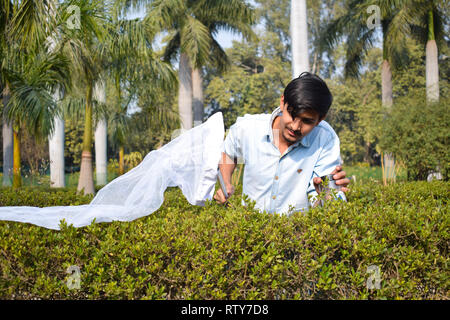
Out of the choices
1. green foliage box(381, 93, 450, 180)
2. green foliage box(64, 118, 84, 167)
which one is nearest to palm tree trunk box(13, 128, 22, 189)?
green foliage box(381, 93, 450, 180)

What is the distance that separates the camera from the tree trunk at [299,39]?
7273mm

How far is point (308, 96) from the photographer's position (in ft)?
7.09

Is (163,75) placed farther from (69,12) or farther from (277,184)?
(277,184)

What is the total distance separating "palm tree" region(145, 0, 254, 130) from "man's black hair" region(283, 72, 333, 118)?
33.6 feet

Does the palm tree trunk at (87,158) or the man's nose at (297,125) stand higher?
the palm tree trunk at (87,158)

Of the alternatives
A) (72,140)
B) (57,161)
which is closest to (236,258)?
(57,161)

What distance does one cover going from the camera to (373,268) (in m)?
2.11

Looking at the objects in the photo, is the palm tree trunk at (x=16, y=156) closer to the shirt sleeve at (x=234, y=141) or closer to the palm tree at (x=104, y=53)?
the palm tree at (x=104, y=53)

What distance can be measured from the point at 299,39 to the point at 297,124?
558 centimetres

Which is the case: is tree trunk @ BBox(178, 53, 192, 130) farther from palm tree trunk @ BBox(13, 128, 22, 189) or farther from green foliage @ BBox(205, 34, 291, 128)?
green foliage @ BBox(205, 34, 291, 128)

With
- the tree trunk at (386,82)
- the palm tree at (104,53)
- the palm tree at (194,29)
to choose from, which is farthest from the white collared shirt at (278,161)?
the tree trunk at (386,82)

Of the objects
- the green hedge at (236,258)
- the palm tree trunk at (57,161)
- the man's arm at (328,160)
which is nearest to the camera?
the green hedge at (236,258)
